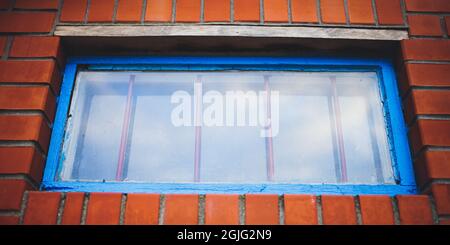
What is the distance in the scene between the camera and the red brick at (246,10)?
1786 millimetres

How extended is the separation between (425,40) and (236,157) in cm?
92

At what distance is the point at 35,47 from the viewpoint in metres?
1.72

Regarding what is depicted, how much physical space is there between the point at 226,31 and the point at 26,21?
85cm

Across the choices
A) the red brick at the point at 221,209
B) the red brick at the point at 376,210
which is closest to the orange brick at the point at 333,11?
the red brick at the point at 376,210

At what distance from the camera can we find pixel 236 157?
1.70m

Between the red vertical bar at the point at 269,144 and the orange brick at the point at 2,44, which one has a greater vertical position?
the orange brick at the point at 2,44

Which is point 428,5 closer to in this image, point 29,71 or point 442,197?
point 442,197

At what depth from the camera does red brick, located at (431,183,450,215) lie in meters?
1.44

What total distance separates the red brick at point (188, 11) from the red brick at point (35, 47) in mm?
518

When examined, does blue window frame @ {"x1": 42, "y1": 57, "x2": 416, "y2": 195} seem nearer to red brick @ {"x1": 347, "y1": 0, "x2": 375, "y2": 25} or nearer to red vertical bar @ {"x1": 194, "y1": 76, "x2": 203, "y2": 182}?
red vertical bar @ {"x1": 194, "y1": 76, "x2": 203, "y2": 182}

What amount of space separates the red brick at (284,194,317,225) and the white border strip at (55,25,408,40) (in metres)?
0.69

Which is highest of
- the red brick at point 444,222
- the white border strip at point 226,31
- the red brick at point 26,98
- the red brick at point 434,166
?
the white border strip at point 226,31

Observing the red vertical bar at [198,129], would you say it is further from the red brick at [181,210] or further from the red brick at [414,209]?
the red brick at [414,209]
